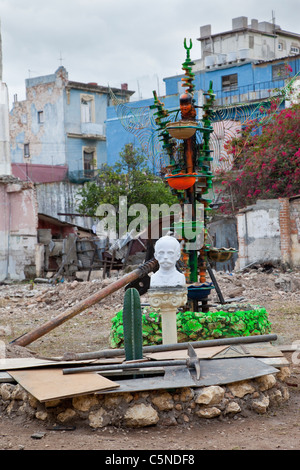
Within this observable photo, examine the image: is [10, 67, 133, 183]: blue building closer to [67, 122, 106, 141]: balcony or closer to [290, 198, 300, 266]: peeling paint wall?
[67, 122, 106, 141]: balcony

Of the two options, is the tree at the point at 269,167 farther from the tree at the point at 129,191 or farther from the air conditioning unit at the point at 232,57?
the air conditioning unit at the point at 232,57

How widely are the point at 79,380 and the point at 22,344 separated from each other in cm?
434

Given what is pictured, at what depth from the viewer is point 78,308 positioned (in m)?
10.8

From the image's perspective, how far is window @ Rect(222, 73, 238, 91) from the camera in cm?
3566

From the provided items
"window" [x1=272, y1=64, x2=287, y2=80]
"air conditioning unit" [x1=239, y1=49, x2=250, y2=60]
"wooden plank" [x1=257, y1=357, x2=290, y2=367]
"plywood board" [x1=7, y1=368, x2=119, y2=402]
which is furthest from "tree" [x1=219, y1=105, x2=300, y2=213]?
"plywood board" [x1=7, y1=368, x2=119, y2=402]

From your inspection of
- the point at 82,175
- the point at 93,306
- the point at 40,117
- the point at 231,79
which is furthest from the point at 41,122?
the point at 93,306

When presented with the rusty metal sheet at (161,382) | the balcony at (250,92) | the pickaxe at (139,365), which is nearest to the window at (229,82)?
the balcony at (250,92)

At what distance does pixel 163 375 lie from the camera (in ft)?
21.9

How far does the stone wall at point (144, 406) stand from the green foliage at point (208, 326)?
293 centimetres

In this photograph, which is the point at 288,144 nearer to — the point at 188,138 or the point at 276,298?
the point at 276,298

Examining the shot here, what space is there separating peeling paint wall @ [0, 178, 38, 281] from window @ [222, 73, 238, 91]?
14297 millimetres

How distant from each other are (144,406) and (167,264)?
243 centimetres

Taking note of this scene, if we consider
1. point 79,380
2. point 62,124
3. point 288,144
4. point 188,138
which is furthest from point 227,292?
point 62,124

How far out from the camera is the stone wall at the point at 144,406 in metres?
6.17
